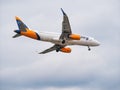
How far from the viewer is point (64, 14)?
623 ft

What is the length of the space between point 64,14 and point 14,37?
18.3m

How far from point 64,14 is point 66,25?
733cm

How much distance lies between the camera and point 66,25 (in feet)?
646

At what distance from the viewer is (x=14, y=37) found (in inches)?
7869

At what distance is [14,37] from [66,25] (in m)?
15.5
